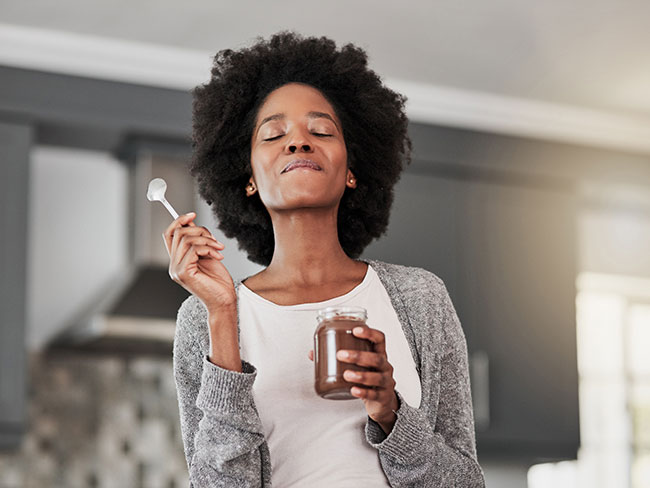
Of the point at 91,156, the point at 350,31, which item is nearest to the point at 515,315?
the point at 350,31

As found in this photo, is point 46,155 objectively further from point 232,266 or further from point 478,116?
point 478,116

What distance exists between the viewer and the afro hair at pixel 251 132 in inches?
70.0

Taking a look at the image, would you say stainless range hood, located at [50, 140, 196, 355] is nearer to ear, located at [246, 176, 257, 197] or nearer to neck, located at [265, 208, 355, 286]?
ear, located at [246, 176, 257, 197]

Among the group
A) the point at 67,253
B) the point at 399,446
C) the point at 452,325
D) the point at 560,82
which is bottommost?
the point at 399,446

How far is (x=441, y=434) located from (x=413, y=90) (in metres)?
2.60

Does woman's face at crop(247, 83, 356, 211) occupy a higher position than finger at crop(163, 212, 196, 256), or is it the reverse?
woman's face at crop(247, 83, 356, 211)

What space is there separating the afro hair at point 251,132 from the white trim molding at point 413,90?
1.85 meters

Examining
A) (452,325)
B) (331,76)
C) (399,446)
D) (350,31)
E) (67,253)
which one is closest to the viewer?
(399,446)

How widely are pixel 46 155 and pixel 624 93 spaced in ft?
7.41

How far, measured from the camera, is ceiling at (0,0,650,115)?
11.0 feet

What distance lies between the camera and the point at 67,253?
4746 millimetres

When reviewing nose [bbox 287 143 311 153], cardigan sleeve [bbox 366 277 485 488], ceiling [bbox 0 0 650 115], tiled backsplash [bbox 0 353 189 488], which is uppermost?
ceiling [bbox 0 0 650 115]

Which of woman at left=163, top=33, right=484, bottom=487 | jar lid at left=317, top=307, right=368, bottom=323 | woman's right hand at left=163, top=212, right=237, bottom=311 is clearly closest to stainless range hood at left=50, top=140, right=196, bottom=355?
woman at left=163, top=33, right=484, bottom=487

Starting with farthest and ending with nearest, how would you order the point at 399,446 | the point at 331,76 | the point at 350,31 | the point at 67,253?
the point at 67,253 → the point at 350,31 → the point at 331,76 → the point at 399,446
